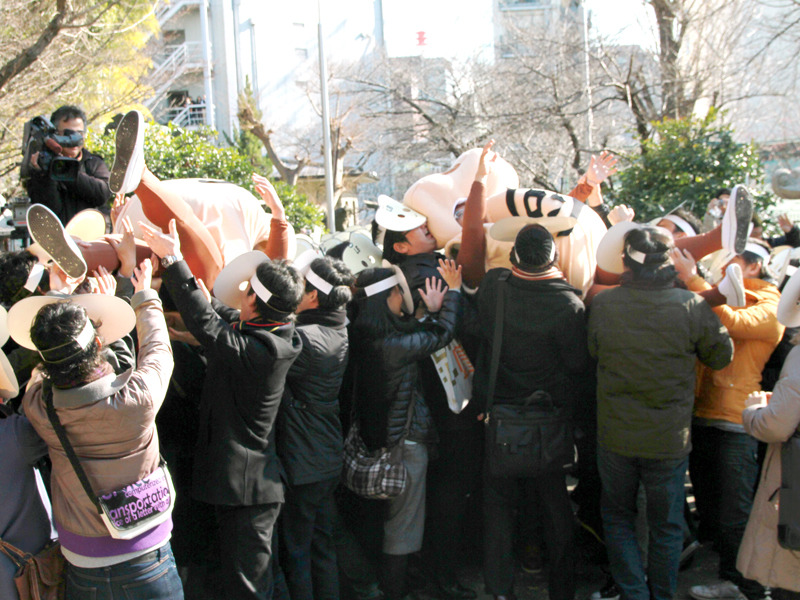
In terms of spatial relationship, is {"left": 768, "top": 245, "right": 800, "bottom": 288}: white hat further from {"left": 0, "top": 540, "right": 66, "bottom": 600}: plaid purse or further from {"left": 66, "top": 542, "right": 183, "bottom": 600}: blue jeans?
{"left": 0, "top": 540, "right": 66, "bottom": 600}: plaid purse

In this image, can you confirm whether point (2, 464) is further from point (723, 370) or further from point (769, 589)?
point (769, 589)

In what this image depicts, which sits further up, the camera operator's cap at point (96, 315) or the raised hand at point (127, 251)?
the raised hand at point (127, 251)

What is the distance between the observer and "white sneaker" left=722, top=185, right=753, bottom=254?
3.66 m

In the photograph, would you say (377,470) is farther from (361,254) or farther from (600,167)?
(600,167)

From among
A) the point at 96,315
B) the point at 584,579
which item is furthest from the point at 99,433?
the point at 584,579

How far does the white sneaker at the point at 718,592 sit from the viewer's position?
12.6 feet

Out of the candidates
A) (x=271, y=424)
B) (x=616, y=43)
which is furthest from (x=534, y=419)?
(x=616, y=43)

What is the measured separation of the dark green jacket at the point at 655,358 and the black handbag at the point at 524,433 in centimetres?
26

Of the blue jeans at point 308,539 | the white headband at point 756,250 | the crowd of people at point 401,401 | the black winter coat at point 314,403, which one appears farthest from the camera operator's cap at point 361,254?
the white headband at point 756,250

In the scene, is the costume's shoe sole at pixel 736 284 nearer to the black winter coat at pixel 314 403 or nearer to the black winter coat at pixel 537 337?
the black winter coat at pixel 537 337

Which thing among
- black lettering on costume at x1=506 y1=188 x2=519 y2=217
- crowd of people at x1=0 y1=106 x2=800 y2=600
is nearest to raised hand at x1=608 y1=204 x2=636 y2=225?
crowd of people at x1=0 y1=106 x2=800 y2=600

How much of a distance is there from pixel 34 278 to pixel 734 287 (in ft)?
10.9

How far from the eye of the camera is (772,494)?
3178 mm

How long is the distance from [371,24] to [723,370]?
2836cm
